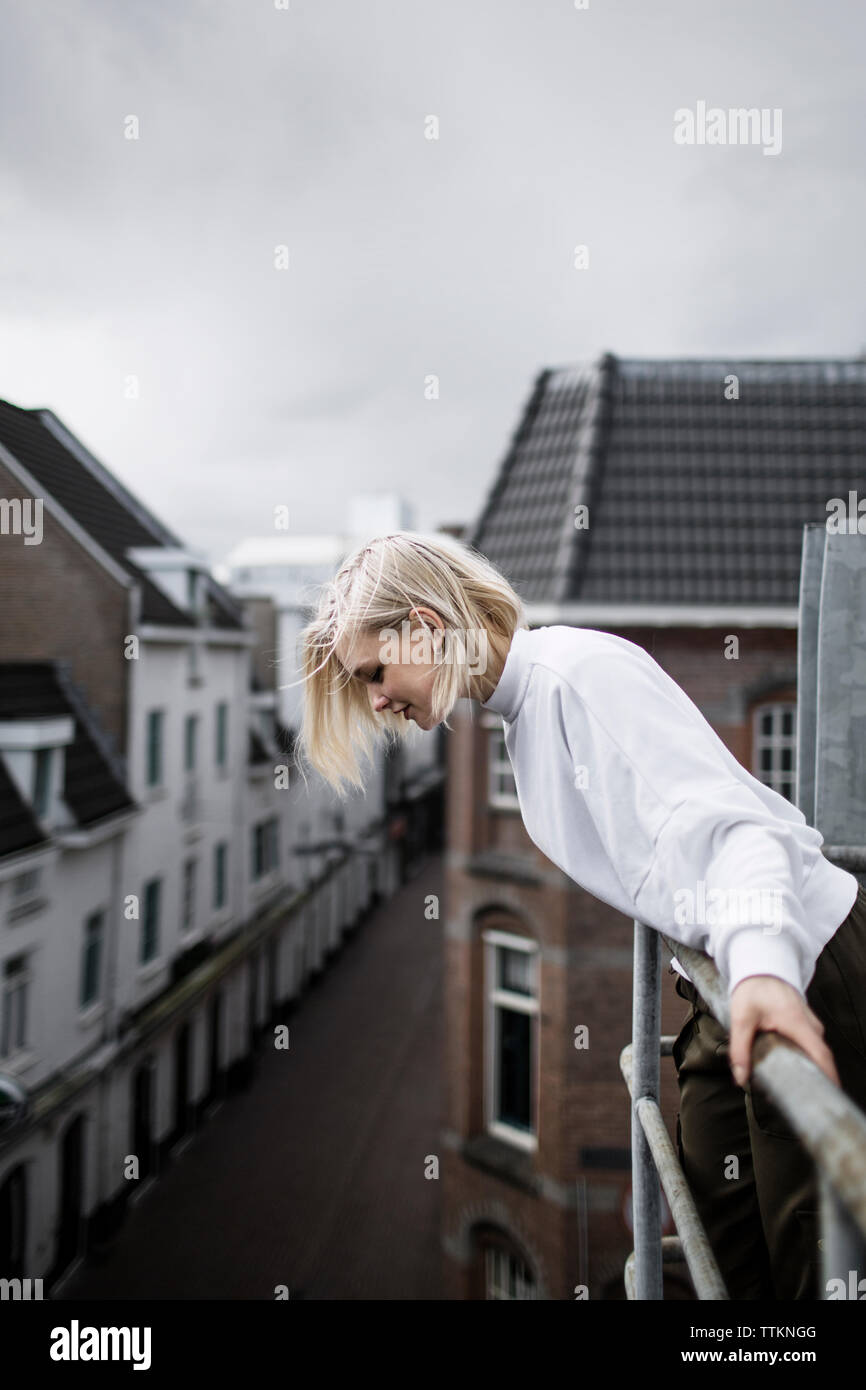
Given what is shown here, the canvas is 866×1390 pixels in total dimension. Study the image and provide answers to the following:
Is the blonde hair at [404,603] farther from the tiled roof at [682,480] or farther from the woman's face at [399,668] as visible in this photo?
the tiled roof at [682,480]

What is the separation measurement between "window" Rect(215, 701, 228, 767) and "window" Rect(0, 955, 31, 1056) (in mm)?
1965

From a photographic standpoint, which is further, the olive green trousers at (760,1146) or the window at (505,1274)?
the window at (505,1274)

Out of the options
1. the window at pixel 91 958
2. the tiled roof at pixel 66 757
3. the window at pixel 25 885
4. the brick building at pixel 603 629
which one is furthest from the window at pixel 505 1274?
the window at pixel 25 885

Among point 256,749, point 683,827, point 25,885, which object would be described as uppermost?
point 683,827

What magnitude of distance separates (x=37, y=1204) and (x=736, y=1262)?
11.9 ft

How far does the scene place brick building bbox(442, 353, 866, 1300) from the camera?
13.9ft

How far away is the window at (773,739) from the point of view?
3.96 m

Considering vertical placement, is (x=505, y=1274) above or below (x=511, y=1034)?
below

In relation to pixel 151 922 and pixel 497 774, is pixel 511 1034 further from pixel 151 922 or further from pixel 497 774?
pixel 151 922

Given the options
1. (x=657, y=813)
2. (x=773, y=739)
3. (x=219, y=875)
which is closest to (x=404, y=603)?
(x=657, y=813)

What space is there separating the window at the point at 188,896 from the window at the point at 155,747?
2.35 ft

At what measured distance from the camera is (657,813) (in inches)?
26.2

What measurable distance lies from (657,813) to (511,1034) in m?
4.87
